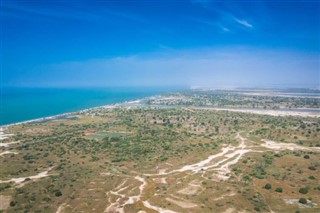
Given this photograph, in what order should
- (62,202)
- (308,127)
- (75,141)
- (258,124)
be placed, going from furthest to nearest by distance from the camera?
(258,124) → (308,127) → (75,141) → (62,202)

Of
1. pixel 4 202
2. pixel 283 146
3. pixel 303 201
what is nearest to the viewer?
pixel 303 201

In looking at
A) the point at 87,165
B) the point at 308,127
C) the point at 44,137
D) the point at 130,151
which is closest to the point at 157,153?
the point at 130,151

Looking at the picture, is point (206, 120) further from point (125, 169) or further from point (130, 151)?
point (125, 169)

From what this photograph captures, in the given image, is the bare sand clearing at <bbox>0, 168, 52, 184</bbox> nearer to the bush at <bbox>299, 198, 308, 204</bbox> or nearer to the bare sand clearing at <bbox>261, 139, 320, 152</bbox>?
the bush at <bbox>299, 198, 308, 204</bbox>

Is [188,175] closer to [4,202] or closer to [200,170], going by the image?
[200,170]

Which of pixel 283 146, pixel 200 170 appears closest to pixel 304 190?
pixel 200 170

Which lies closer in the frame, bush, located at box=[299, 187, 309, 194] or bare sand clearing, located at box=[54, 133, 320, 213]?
bare sand clearing, located at box=[54, 133, 320, 213]

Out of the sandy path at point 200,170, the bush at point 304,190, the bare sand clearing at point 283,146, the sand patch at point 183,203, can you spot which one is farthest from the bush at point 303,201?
the bare sand clearing at point 283,146

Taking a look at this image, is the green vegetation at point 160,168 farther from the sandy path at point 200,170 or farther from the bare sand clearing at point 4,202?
the bare sand clearing at point 4,202

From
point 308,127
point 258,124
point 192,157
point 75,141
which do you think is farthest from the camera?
point 258,124

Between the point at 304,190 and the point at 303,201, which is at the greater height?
the point at 304,190

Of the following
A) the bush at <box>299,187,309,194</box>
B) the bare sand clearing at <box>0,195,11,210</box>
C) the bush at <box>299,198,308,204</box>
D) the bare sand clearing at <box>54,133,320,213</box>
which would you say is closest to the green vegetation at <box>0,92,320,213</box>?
the bush at <box>299,187,309,194</box>
